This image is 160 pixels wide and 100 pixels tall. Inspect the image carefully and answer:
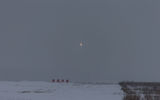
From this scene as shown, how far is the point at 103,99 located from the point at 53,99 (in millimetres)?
4117

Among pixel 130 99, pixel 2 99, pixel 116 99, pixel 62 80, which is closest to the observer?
pixel 2 99

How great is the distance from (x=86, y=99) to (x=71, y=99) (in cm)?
131

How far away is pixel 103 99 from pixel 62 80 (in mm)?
48208

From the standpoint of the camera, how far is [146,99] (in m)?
21.9

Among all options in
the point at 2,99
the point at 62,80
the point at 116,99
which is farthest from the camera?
the point at 62,80

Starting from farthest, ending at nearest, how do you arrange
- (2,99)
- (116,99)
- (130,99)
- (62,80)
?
(62,80) → (116,99) → (130,99) → (2,99)

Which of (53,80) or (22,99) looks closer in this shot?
(22,99)

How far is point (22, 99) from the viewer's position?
20.2 metres

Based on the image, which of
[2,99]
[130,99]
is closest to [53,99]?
[2,99]

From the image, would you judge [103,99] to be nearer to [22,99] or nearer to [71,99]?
[71,99]

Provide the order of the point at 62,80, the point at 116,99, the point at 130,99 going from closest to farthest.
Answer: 1. the point at 130,99
2. the point at 116,99
3. the point at 62,80

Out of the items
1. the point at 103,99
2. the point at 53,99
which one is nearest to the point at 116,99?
the point at 103,99

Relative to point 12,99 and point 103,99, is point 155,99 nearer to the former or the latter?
point 103,99

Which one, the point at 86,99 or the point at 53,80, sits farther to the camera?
the point at 53,80
